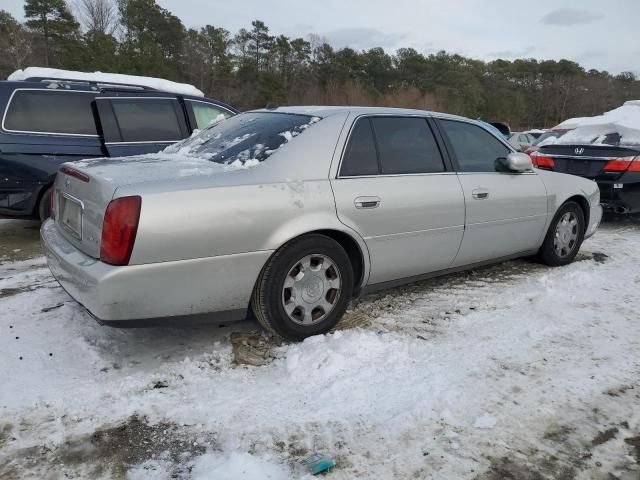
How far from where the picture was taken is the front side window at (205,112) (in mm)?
6926

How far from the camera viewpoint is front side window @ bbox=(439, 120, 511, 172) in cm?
414

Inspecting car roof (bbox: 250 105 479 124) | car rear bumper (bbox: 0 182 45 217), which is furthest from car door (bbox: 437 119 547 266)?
car rear bumper (bbox: 0 182 45 217)

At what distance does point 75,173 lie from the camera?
3111 millimetres

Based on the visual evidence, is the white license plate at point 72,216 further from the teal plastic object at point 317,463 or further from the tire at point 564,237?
the tire at point 564,237

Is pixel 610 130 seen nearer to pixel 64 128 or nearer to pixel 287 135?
pixel 287 135

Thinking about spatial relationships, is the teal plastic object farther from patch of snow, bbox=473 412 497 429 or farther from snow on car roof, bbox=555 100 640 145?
snow on car roof, bbox=555 100 640 145

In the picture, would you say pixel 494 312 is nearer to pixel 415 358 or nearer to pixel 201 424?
pixel 415 358

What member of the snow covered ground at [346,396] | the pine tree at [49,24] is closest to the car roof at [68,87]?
the snow covered ground at [346,396]

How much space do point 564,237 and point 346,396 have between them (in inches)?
133

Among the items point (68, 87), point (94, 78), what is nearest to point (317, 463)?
point (68, 87)

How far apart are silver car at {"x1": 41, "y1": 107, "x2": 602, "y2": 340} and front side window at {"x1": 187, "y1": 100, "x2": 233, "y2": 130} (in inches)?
117

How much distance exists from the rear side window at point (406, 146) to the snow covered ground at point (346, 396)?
1.07m

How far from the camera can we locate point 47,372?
2873 millimetres

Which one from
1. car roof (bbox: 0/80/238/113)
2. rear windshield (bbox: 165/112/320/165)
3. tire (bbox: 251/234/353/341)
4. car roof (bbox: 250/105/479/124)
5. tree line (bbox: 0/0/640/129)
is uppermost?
tree line (bbox: 0/0/640/129)
